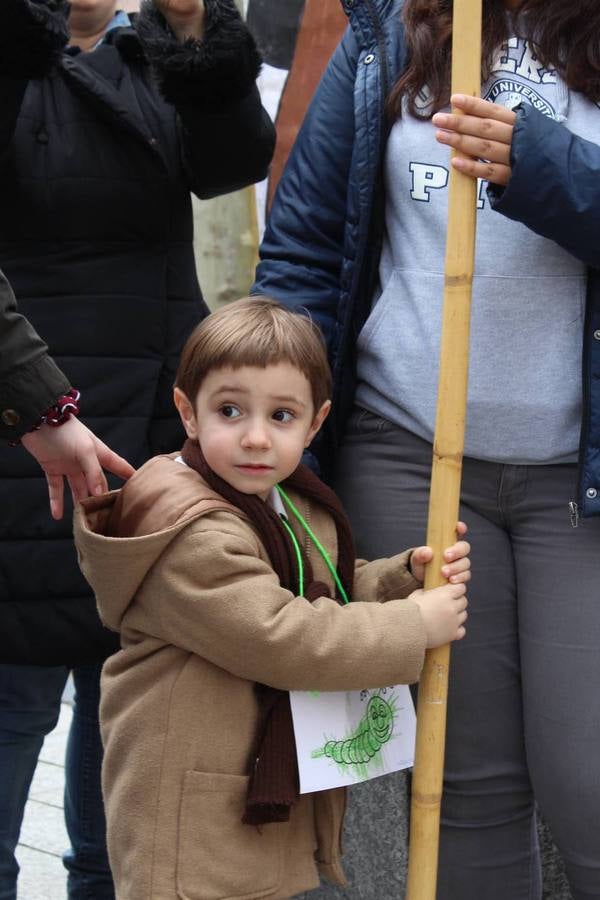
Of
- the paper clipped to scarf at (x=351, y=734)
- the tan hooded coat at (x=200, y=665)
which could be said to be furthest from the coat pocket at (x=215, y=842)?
the paper clipped to scarf at (x=351, y=734)

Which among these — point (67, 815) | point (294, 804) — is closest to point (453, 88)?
point (294, 804)

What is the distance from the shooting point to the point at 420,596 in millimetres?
2209

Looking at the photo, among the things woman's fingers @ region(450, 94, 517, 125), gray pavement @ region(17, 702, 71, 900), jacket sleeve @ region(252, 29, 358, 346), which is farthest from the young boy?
gray pavement @ region(17, 702, 71, 900)

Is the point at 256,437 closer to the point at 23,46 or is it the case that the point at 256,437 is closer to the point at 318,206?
the point at 318,206

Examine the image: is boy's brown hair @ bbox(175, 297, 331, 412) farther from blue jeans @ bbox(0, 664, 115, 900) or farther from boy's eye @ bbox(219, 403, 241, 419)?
blue jeans @ bbox(0, 664, 115, 900)

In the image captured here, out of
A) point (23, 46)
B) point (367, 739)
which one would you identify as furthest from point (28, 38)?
point (367, 739)

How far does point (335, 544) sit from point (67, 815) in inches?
45.6

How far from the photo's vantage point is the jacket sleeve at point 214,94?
2.59 meters

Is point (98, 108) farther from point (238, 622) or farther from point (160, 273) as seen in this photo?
point (238, 622)

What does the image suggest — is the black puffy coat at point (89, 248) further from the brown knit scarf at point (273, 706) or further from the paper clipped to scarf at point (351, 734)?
the paper clipped to scarf at point (351, 734)

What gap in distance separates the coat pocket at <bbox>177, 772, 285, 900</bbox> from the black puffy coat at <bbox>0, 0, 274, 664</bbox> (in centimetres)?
71

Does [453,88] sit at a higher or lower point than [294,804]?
higher

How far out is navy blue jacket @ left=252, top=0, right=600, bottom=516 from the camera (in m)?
2.16

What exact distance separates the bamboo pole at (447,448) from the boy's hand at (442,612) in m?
0.03
